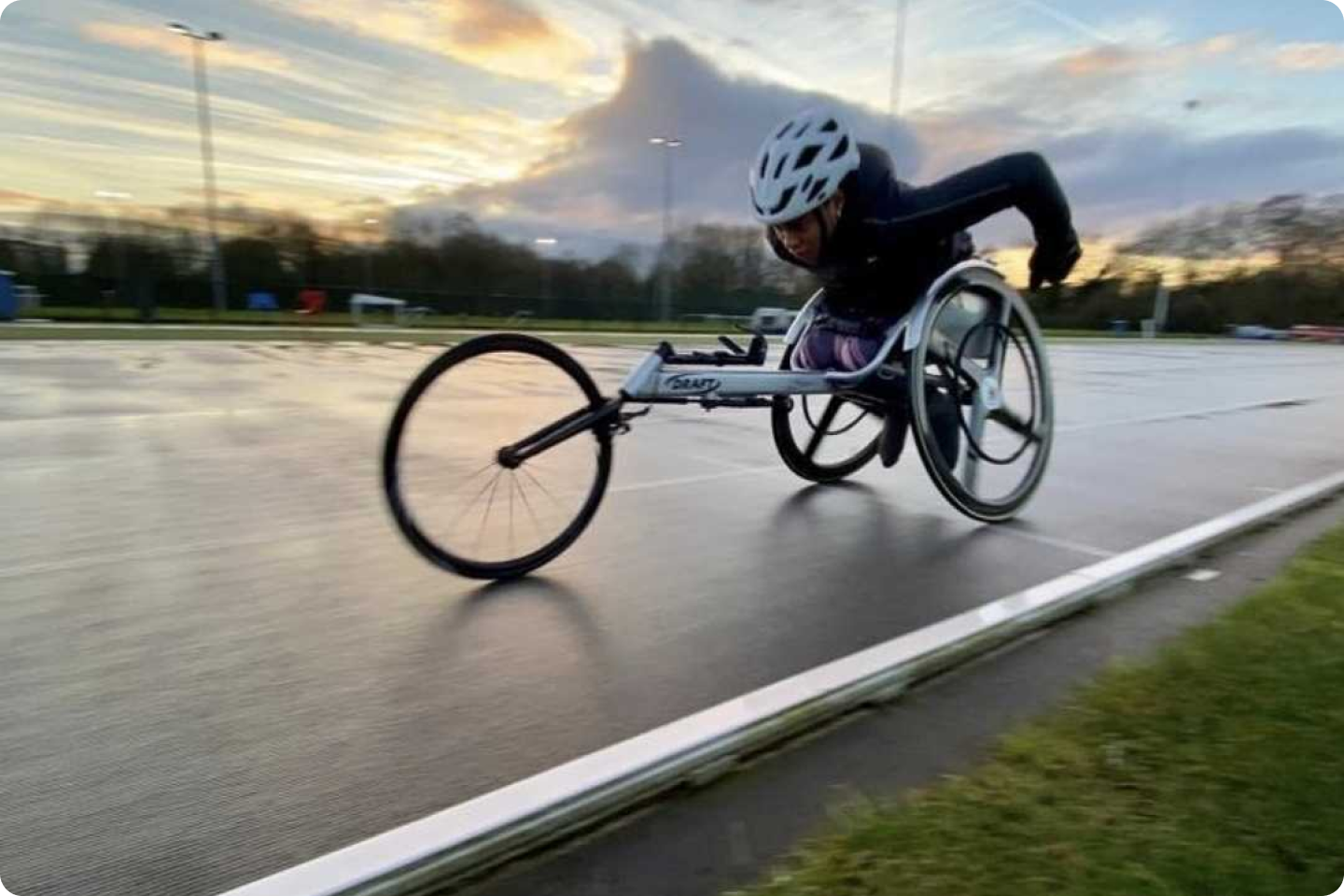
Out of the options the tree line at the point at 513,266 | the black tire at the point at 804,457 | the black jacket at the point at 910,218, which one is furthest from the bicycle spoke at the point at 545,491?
the tree line at the point at 513,266

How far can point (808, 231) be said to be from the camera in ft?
15.7

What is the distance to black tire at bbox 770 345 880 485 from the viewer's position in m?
5.75

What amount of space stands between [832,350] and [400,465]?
8.73 ft

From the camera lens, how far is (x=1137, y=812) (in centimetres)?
219

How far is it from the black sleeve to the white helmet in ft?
1.12

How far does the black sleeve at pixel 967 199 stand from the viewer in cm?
479

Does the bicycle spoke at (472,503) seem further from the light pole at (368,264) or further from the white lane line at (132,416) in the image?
the light pole at (368,264)

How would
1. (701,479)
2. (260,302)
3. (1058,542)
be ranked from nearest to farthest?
(1058,542) → (701,479) → (260,302)

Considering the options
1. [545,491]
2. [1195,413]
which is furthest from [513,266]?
[545,491]

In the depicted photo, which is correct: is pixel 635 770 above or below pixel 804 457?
below

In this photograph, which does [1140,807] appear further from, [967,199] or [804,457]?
[804,457]

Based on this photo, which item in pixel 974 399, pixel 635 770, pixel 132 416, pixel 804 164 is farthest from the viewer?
pixel 132 416

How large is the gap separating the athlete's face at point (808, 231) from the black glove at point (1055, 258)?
141cm

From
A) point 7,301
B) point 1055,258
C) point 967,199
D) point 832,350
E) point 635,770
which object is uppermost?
point 967,199
